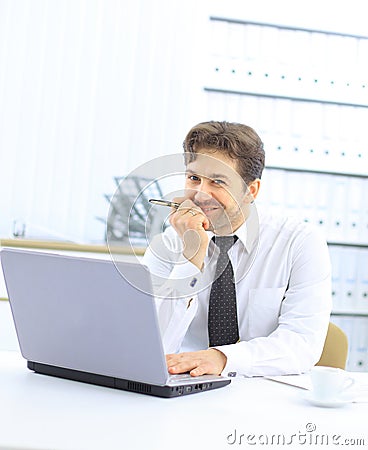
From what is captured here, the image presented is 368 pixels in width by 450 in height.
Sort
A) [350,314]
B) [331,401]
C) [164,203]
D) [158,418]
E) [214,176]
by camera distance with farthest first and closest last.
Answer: [350,314] < [214,176] < [164,203] < [331,401] < [158,418]

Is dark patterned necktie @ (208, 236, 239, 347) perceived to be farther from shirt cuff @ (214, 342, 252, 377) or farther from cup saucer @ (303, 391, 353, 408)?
cup saucer @ (303, 391, 353, 408)

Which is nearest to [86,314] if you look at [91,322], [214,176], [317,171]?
[91,322]

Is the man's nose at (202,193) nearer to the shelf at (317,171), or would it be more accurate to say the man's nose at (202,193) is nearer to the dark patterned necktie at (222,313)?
the dark patterned necktie at (222,313)

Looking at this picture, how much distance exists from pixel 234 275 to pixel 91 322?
689mm

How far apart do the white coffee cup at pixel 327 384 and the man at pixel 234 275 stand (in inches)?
9.5

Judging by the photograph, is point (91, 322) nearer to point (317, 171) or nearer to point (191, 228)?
point (191, 228)

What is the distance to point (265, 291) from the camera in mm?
1872

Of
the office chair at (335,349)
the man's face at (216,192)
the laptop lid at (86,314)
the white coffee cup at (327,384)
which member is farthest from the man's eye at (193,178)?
the office chair at (335,349)

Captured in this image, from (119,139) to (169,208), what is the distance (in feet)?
6.11

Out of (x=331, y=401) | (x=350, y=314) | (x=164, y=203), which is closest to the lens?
(x=331, y=401)

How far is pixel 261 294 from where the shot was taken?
1.87 meters

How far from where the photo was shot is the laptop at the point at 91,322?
3.91 feet

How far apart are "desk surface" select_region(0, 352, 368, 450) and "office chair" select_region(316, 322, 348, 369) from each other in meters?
0.55

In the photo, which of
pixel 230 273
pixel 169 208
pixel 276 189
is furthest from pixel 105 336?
pixel 276 189
